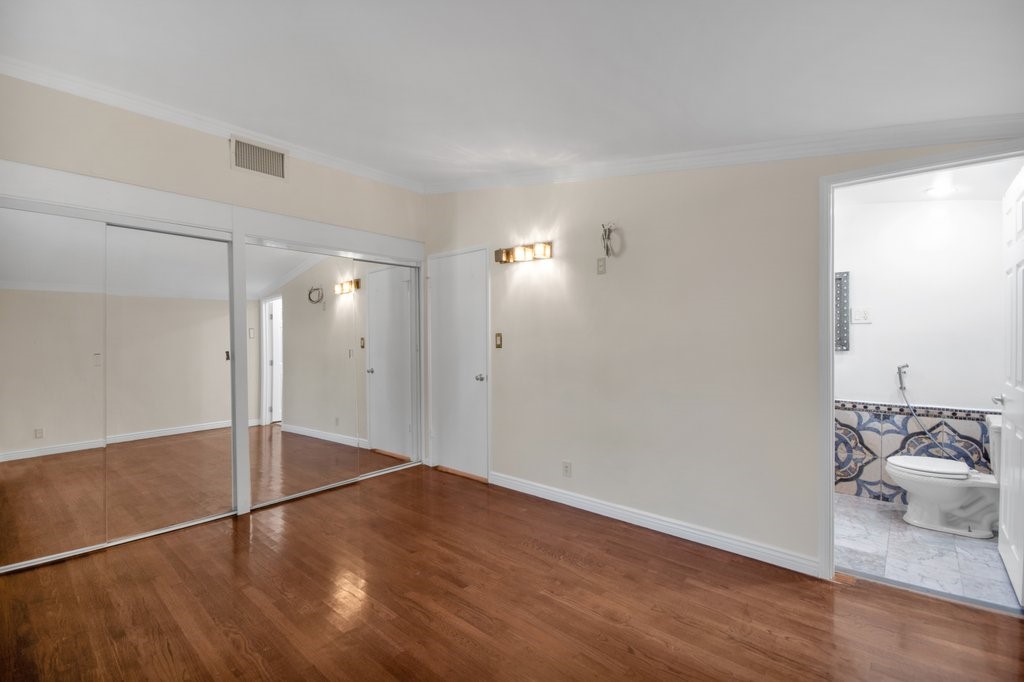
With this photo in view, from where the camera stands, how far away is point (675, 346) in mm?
3203

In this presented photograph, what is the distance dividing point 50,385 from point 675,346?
389 centimetres

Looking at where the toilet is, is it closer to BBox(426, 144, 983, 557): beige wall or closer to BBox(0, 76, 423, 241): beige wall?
BBox(426, 144, 983, 557): beige wall

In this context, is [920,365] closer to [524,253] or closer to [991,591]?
[991,591]

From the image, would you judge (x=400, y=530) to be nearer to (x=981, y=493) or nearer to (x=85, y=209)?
(x=85, y=209)

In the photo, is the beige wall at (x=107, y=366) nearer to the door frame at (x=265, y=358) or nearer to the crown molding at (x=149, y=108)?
the door frame at (x=265, y=358)

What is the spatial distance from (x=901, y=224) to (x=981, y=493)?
2245 mm

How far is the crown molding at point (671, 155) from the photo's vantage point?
7.94ft

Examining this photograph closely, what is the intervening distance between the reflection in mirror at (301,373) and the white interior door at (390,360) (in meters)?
0.21

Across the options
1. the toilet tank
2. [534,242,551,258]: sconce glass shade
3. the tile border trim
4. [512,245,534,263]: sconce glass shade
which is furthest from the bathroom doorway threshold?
[512,245,534,263]: sconce glass shade

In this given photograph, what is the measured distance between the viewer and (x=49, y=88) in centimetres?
262

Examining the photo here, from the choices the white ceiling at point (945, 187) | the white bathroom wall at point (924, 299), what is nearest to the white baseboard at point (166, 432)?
the white ceiling at point (945, 187)

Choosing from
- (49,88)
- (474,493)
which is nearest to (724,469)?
(474,493)

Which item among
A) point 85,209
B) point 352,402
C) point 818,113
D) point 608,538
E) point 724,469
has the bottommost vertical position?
point 608,538

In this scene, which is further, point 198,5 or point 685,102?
point 685,102
